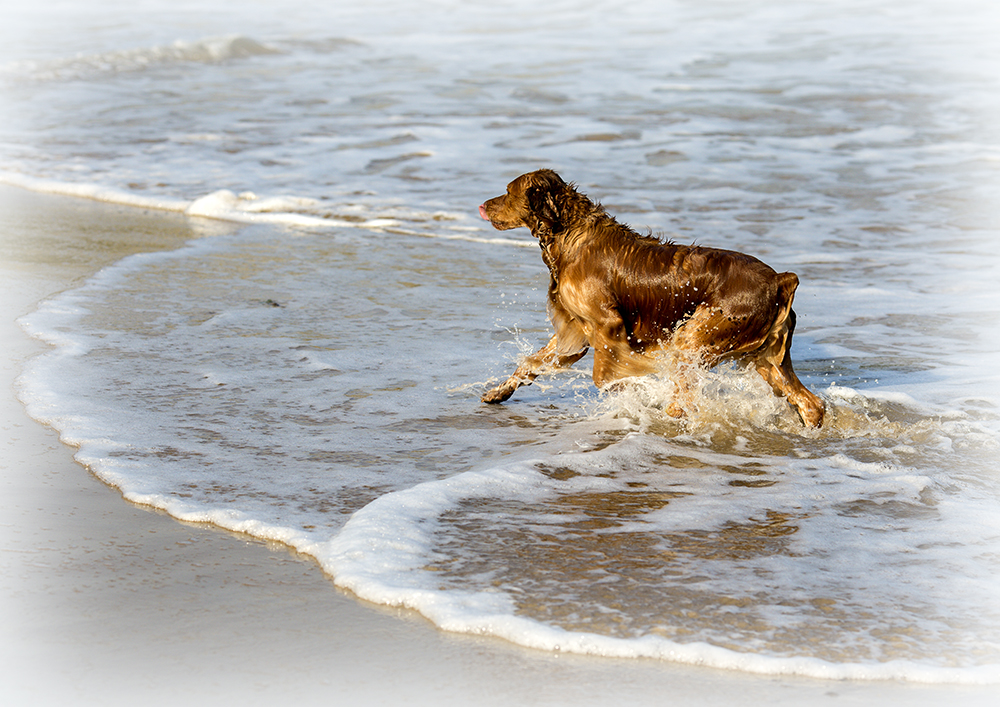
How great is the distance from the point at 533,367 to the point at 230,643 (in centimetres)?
293

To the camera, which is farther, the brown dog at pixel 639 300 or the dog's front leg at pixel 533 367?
the dog's front leg at pixel 533 367

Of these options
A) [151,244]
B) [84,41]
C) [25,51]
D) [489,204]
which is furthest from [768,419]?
[84,41]

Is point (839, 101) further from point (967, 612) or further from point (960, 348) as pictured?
point (967, 612)

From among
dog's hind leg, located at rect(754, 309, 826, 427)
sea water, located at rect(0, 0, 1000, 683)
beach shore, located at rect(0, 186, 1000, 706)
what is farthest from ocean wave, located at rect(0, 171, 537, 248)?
beach shore, located at rect(0, 186, 1000, 706)

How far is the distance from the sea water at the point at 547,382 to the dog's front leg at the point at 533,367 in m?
0.21

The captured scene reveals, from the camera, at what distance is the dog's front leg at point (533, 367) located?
5828 mm

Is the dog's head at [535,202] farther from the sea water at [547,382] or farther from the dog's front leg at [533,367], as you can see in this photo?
the sea water at [547,382]

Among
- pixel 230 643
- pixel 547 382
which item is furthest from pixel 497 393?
pixel 230 643

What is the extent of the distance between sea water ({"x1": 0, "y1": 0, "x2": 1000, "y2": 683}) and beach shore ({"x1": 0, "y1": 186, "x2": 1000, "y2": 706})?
101mm

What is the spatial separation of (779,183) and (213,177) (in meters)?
6.69

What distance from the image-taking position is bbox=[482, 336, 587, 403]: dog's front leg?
583cm

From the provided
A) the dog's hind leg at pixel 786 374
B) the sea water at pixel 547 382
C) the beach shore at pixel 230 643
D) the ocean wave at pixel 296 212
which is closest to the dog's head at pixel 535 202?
the sea water at pixel 547 382

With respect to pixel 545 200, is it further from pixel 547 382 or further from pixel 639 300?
pixel 547 382

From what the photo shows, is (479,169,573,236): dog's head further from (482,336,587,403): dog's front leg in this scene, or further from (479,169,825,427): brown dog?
(482,336,587,403): dog's front leg
